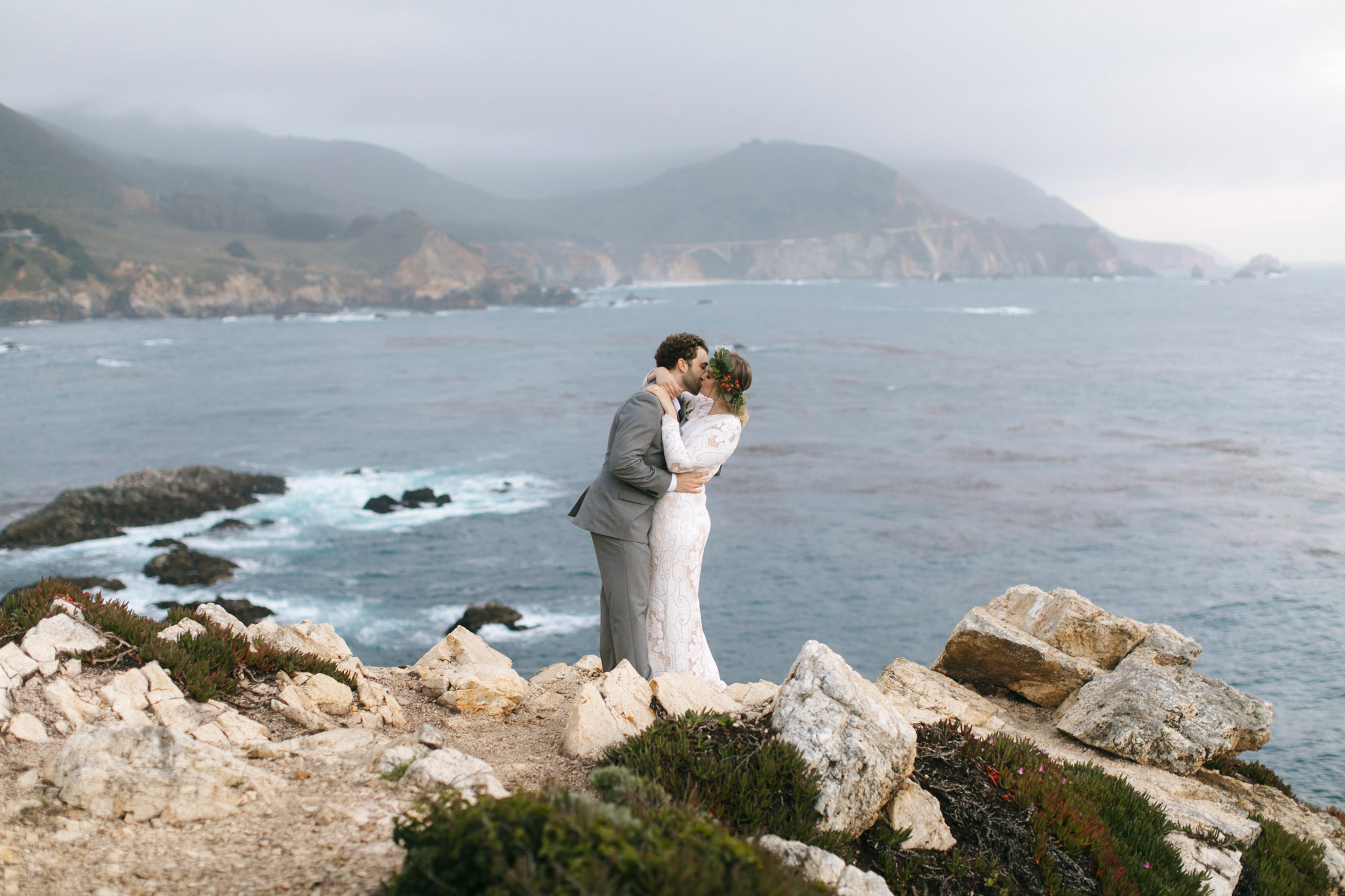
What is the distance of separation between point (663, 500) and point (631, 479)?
617 millimetres

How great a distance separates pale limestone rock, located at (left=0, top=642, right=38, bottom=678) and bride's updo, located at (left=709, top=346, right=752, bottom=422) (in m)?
5.30

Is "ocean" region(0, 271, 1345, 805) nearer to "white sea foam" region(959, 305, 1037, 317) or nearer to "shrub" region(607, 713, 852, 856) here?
"shrub" region(607, 713, 852, 856)

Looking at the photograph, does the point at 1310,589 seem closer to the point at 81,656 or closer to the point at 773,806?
the point at 773,806

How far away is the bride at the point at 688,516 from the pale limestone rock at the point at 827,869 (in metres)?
2.92

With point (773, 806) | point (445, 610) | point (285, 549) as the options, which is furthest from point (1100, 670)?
point (285, 549)

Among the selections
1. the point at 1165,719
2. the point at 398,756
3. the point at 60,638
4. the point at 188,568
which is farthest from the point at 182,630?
the point at 188,568

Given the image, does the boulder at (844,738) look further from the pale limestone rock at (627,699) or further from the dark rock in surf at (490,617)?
the dark rock in surf at (490,617)

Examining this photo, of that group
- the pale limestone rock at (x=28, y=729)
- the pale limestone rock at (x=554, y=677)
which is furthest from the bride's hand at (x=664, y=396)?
the pale limestone rock at (x=28, y=729)

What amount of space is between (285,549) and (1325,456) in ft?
165

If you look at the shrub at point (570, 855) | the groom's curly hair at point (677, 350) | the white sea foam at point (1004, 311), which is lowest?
the shrub at point (570, 855)

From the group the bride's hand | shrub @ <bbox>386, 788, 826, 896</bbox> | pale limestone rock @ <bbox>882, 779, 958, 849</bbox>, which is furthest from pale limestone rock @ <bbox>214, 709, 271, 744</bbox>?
pale limestone rock @ <bbox>882, 779, 958, 849</bbox>

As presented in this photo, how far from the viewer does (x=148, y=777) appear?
4.46 metres

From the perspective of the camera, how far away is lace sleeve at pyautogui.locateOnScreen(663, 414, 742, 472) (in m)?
6.68

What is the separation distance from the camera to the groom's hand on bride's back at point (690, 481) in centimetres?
692
